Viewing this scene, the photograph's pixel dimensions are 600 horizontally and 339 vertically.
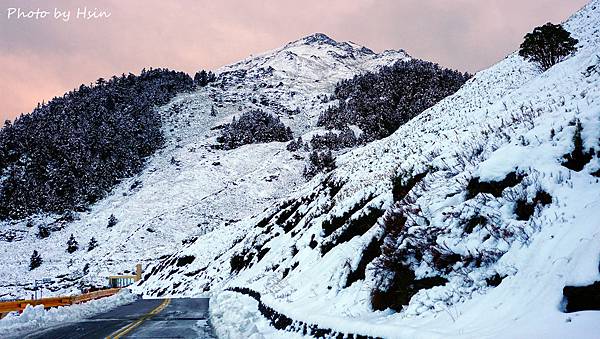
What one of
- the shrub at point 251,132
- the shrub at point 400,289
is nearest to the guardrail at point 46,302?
the shrub at point 400,289

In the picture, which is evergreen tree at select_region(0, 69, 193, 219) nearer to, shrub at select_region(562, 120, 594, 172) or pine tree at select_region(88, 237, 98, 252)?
pine tree at select_region(88, 237, 98, 252)

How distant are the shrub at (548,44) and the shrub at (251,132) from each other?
89.1 meters

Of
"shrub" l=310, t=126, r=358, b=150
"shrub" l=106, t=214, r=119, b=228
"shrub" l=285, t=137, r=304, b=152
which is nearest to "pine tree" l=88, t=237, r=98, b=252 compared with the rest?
"shrub" l=106, t=214, r=119, b=228

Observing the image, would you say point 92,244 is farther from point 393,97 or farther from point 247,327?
point 393,97

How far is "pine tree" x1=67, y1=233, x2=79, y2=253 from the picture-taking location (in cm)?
7350

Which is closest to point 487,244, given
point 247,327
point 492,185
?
point 492,185

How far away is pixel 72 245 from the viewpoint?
7412cm

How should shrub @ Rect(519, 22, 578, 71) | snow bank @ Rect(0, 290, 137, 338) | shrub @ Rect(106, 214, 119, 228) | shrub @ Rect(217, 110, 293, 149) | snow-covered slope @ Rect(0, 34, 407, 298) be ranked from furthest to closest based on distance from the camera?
shrub @ Rect(217, 110, 293, 149), shrub @ Rect(106, 214, 119, 228), snow-covered slope @ Rect(0, 34, 407, 298), shrub @ Rect(519, 22, 578, 71), snow bank @ Rect(0, 290, 137, 338)

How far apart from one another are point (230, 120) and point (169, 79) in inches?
1990

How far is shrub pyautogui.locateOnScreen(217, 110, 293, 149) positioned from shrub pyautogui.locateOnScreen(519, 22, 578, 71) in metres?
89.1

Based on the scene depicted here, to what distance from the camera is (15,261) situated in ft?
232

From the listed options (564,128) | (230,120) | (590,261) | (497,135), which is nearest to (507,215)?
(564,128)

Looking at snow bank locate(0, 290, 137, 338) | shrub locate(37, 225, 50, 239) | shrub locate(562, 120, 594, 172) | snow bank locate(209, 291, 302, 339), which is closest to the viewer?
shrub locate(562, 120, 594, 172)

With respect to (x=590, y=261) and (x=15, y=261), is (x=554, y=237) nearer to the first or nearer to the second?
(x=590, y=261)
